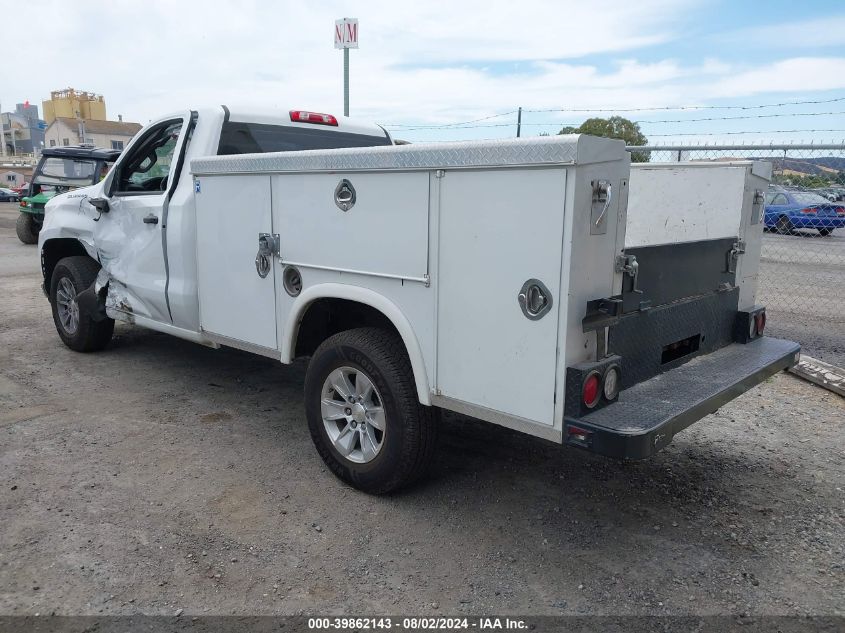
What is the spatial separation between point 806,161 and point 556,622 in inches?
239

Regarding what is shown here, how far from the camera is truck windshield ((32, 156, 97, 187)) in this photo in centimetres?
1469

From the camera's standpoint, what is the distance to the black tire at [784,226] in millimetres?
14523

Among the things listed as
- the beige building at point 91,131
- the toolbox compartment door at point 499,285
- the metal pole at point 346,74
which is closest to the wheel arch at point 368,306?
the toolbox compartment door at point 499,285

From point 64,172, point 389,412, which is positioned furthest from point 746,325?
point 64,172

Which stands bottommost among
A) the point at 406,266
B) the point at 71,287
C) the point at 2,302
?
the point at 2,302

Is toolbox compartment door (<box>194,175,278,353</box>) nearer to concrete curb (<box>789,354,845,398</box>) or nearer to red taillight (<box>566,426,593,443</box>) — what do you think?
red taillight (<box>566,426,593,443</box>)

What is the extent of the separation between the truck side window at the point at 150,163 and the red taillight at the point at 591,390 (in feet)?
11.7

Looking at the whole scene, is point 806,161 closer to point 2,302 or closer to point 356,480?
point 356,480

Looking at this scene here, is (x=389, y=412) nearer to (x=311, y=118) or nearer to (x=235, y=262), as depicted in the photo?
(x=235, y=262)

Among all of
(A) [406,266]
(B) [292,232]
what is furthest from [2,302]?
(A) [406,266]

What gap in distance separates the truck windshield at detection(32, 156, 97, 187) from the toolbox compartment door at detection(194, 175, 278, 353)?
11.4 metres

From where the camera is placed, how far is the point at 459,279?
3.16 m

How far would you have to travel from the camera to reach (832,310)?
8930 mm

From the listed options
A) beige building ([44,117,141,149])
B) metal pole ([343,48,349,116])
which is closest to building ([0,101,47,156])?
beige building ([44,117,141,149])
